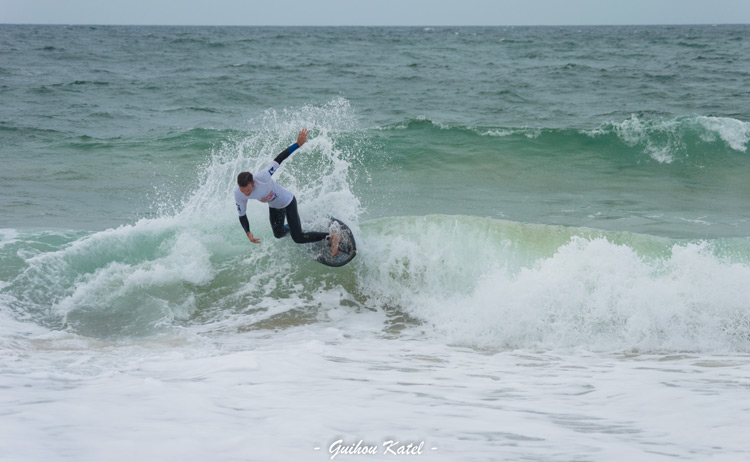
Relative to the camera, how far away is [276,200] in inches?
319

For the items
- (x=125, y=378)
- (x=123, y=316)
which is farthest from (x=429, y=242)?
(x=125, y=378)

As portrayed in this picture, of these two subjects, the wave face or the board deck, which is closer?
the wave face

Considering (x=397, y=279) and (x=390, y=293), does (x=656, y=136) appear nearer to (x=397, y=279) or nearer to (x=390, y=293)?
(x=397, y=279)

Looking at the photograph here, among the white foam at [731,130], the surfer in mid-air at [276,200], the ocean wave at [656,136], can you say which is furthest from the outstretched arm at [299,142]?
the white foam at [731,130]

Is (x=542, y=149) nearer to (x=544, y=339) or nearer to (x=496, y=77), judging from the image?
(x=544, y=339)

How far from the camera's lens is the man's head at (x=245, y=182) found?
741 centimetres

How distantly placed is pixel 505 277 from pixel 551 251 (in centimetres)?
127

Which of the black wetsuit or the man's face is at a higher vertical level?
the man's face

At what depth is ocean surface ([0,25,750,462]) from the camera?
13.9 ft

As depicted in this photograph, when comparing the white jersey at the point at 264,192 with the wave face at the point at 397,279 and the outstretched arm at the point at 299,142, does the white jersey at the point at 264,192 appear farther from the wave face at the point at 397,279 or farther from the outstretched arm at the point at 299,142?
the wave face at the point at 397,279

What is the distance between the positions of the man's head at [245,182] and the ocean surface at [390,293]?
1400 millimetres

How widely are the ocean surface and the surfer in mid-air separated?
0.46m

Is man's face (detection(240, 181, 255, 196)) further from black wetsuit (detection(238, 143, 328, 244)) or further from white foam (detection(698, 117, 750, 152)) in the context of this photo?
white foam (detection(698, 117, 750, 152))

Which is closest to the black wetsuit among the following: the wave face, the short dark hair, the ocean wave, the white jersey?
the white jersey
